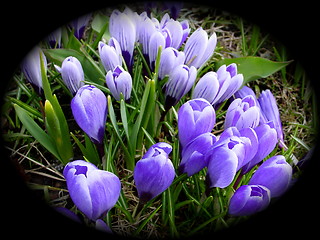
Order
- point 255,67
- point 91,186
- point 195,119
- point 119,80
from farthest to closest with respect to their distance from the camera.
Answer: point 255,67 < point 119,80 < point 195,119 < point 91,186

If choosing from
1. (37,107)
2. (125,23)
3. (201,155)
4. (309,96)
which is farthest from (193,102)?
(309,96)

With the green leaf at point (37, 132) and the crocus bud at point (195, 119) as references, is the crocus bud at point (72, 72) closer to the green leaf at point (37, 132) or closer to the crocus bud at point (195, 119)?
the green leaf at point (37, 132)

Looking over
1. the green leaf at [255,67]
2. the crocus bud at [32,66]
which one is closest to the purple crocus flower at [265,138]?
the green leaf at [255,67]

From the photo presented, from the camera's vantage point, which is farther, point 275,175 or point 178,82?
point 178,82

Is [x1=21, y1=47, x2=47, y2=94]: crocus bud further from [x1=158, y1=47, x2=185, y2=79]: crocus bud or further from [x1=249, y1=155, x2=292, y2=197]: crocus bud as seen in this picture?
[x1=249, y1=155, x2=292, y2=197]: crocus bud

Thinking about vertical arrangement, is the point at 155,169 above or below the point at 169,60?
below

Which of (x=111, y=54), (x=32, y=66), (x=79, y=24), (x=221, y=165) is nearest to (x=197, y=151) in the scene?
(x=221, y=165)

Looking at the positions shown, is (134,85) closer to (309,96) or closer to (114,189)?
(114,189)

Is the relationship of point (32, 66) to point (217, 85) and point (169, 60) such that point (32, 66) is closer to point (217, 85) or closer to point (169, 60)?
point (169, 60)
